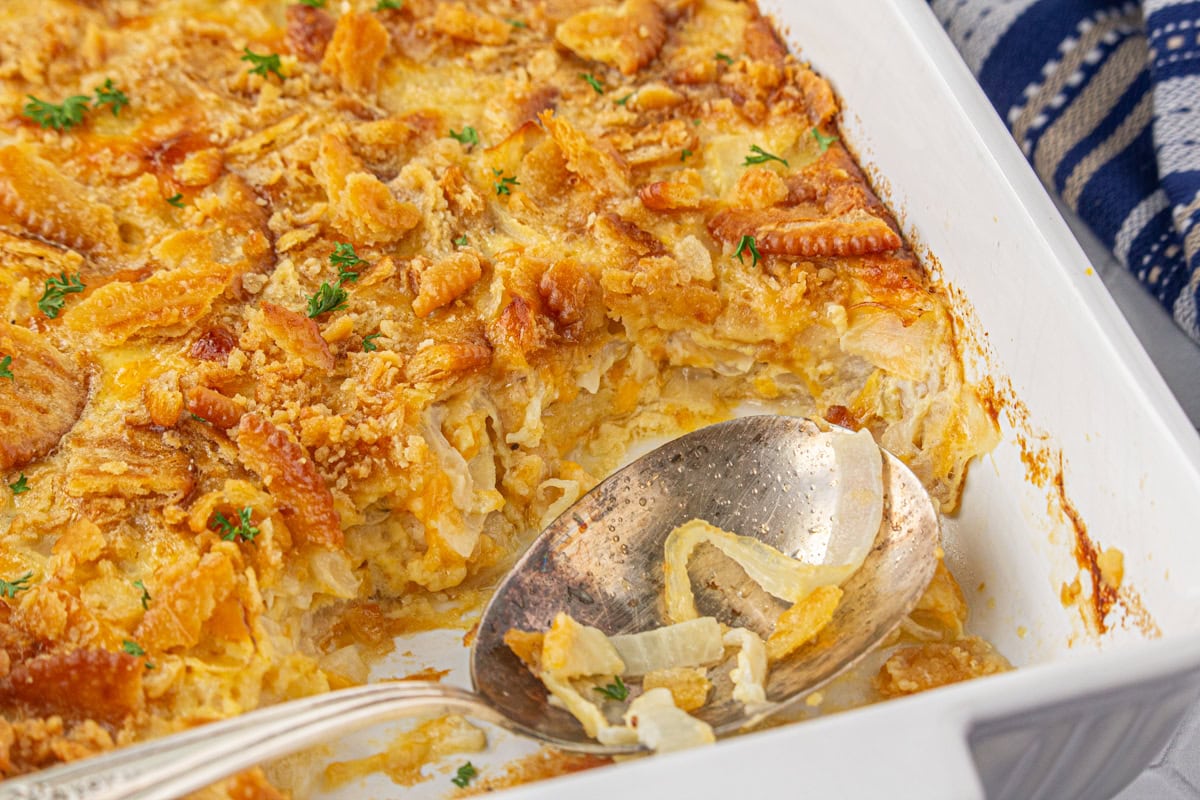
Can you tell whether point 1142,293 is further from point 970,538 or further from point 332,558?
point 332,558

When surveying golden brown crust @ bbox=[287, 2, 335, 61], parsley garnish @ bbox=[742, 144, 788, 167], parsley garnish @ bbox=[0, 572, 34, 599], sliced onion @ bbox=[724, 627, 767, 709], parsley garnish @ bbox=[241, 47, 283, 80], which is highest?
golden brown crust @ bbox=[287, 2, 335, 61]

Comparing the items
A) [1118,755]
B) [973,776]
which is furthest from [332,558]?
[1118,755]

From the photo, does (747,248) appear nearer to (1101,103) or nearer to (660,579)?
(660,579)

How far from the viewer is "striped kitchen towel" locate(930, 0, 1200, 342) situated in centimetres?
325

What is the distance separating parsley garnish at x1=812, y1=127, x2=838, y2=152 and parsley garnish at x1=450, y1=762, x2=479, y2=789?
178cm

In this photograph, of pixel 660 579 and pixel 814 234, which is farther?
pixel 814 234

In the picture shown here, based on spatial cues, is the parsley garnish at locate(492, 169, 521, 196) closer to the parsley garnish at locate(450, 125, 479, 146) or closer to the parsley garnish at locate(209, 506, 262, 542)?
the parsley garnish at locate(450, 125, 479, 146)

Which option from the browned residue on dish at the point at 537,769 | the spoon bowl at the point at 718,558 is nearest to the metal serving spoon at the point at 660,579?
the spoon bowl at the point at 718,558

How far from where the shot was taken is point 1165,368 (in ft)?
10.8

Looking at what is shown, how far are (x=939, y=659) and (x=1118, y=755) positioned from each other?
1.63 feet

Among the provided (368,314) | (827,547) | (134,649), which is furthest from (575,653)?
(368,314)

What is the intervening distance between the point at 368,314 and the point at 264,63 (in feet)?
3.11

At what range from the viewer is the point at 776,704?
2316 millimetres

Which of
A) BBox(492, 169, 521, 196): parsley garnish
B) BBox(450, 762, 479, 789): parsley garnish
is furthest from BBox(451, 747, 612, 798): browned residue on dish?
BBox(492, 169, 521, 196): parsley garnish
